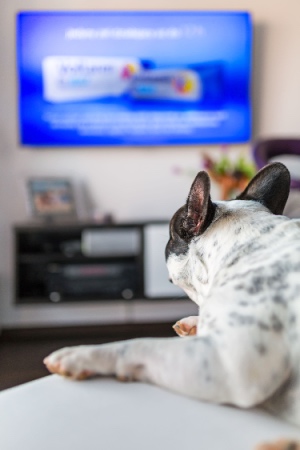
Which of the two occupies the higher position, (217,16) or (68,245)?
(217,16)

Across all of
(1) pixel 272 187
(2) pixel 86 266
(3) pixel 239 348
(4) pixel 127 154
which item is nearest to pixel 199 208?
(1) pixel 272 187

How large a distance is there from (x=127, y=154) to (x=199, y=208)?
12.1 ft

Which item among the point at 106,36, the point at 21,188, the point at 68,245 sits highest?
the point at 106,36

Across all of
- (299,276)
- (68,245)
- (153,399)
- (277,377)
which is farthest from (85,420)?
(68,245)

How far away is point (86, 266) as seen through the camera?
4336 mm

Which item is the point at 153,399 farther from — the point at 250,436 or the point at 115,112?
the point at 115,112

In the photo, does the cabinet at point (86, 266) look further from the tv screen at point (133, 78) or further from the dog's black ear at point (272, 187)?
the dog's black ear at point (272, 187)

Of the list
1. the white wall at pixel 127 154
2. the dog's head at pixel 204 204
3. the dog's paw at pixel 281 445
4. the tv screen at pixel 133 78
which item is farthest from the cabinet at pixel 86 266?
the dog's paw at pixel 281 445

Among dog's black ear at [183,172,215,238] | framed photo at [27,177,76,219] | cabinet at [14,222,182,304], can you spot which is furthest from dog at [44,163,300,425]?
framed photo at [27,177,76,219]

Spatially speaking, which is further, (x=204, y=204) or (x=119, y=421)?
(x=204, y=204)

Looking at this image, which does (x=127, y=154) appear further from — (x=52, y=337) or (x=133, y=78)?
(x=52, y=337)

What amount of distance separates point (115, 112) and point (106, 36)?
0.52 metres

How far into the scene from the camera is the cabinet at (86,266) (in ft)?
14.2

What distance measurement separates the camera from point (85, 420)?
72 cm
